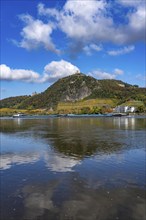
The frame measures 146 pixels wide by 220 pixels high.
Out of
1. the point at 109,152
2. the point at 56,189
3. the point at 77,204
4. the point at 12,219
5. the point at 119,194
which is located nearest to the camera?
the point at 12,219

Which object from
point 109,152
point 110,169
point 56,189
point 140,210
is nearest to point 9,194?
point 56,189

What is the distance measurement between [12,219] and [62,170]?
12.4 m

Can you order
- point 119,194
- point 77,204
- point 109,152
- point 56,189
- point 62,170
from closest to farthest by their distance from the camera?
1. point 77,204
2. point 119,194
3. point 56,189
4. point 62,170
5. point 109,152

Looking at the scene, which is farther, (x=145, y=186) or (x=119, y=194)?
(x=145, y=186)

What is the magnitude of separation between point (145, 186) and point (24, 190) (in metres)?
9.22

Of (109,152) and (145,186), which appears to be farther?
(109,152)

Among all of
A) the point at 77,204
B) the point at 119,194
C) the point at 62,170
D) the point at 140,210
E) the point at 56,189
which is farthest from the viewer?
the point at 62,170

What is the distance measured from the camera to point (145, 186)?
22719 mm

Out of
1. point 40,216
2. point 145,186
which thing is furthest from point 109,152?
point 40,216

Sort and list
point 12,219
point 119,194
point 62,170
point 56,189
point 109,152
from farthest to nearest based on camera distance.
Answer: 1. point 109,152
2. point 62,170
3. point 56,189
4. point 119,194
5. point 12,219

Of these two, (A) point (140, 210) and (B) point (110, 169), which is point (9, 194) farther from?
(B) point (110, 169)

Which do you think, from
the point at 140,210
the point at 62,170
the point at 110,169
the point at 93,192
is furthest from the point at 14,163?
the point at 140,210

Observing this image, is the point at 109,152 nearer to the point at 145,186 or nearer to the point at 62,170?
the point at 62,170

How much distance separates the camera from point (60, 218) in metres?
16.9
